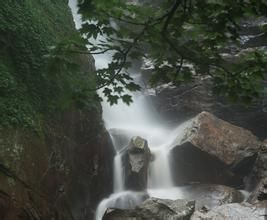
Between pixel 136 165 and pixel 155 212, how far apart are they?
10.7 ft

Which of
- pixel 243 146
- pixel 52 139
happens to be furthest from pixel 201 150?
pixel 52 139

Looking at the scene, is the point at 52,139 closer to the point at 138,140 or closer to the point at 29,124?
the point at 29,124

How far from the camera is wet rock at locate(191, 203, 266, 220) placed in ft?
27.9

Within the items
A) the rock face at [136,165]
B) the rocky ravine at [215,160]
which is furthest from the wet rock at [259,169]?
the rock face at [136,165]

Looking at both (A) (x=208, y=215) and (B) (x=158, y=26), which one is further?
(A) (x=208, y=215)

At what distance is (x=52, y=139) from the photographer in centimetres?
775

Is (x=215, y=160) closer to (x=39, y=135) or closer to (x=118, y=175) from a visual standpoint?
(x=118, y=175)

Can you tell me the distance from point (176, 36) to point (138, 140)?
30.3 feet

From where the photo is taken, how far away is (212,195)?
1148 cm

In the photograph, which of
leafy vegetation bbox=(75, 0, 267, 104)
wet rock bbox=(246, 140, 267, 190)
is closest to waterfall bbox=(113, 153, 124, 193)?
wet rock bbox=(246, 140, 267, 190)

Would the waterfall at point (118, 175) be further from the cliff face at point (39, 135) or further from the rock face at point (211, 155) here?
the rock face at point (211, 155)

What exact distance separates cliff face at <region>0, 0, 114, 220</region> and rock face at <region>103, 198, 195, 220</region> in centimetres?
88

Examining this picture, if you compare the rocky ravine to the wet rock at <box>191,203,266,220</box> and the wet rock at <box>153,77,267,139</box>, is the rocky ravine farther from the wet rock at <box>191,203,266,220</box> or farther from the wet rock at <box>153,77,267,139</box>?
the wet rock at <box>191,203,266,220</box>

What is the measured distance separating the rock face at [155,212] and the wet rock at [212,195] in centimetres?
221
